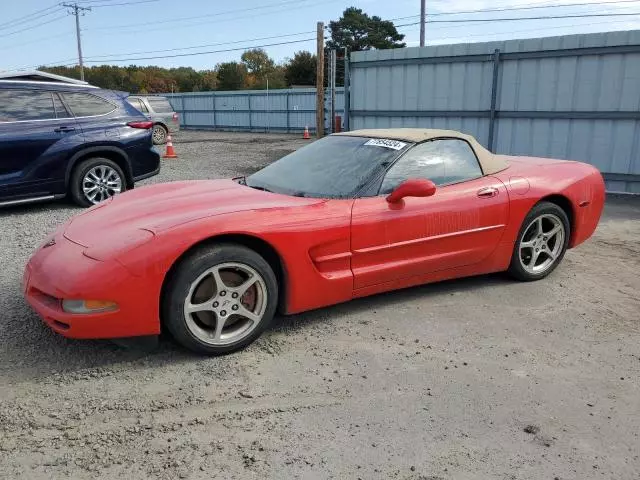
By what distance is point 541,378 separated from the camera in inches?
122

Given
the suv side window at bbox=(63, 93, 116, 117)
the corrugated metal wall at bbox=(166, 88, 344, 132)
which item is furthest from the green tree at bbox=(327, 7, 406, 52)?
the suv side window at bbox=(63, 93, 116, 117)

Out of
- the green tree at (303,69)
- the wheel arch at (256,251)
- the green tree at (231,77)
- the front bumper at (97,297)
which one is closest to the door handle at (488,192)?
the wheel arch at (256,251)

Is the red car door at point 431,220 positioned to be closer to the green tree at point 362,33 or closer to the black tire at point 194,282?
the black tire at point 194,282

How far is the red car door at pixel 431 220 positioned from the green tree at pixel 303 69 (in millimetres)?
58429

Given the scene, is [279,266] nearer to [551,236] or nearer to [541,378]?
[541,378]

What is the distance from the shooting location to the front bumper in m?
2.94

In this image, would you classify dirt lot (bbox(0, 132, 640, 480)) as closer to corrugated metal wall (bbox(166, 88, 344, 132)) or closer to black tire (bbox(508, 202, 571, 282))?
black tire (bbox(508, 202, 571, 282))

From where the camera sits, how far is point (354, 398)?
2852 mm

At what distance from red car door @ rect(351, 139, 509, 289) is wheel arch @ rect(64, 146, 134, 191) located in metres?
4.94

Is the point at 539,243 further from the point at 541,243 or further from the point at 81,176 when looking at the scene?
the point at 81,176

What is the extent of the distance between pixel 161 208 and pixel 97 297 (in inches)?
31.5

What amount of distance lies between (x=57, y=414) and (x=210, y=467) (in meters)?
0.88

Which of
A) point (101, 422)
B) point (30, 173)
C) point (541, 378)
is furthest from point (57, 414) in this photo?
point (30, 173)

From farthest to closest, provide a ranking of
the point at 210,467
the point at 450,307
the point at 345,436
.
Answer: the point at 450,307
the point at 345,436
the point at 210,467
